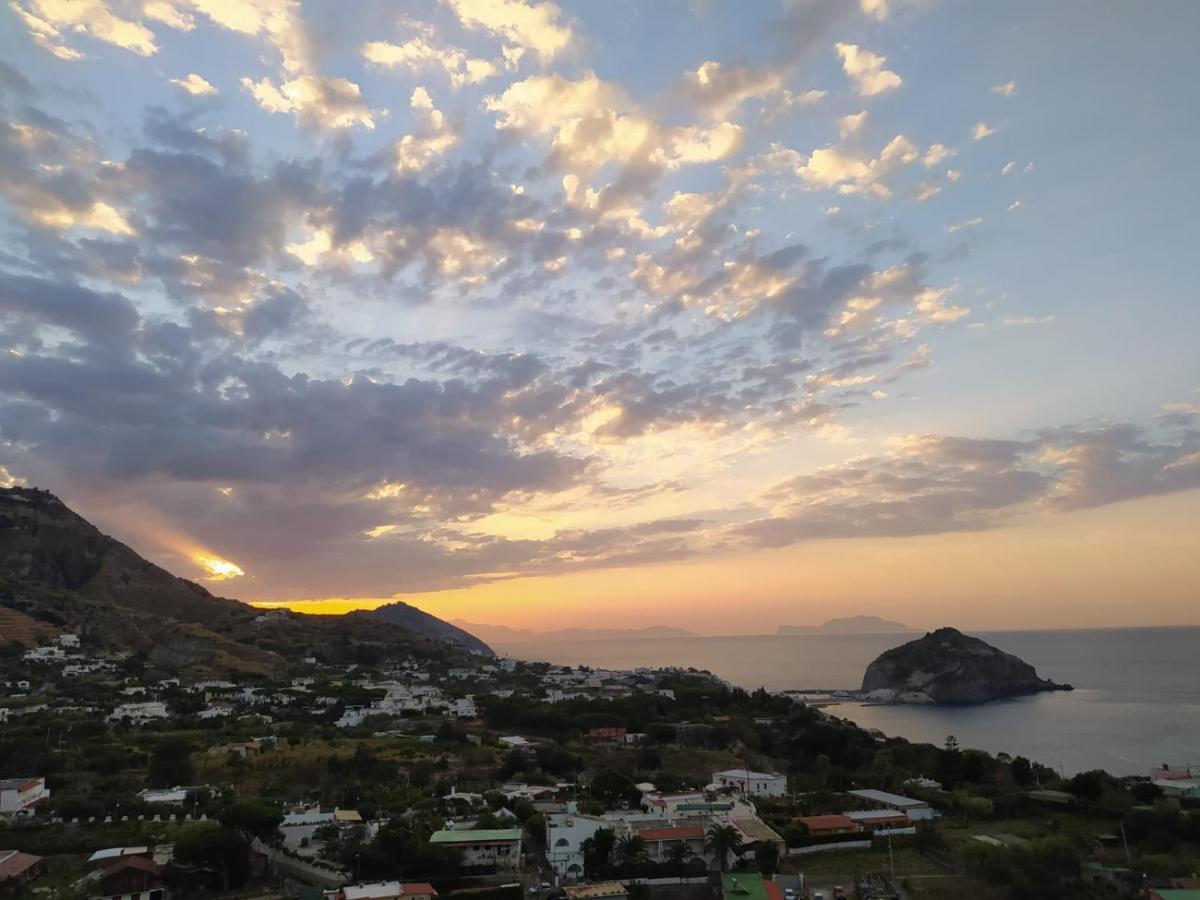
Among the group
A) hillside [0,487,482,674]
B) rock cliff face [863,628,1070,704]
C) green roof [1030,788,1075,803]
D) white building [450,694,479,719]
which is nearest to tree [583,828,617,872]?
green roof [1030,788,1075,803]

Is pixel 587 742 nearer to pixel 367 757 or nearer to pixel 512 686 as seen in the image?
pixel 367 757

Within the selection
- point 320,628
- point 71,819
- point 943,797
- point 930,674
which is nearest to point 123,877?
point 71,819

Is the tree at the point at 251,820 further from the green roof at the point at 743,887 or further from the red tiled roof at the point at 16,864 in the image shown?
the green roof at the point at 743,887

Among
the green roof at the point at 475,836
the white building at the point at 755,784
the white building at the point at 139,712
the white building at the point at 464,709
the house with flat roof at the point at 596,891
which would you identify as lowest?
the house with flat roof at the point at 596,891

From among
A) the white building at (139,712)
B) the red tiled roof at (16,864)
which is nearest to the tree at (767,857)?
the red tiled roof at (16,864)

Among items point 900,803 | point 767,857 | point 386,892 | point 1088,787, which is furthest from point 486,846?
point 1088,787

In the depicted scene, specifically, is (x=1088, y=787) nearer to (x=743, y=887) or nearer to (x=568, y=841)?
(x=743, y=887)

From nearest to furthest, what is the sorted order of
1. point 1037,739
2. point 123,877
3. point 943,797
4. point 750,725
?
point 123,877, point 943,797, point 750,725, point 1037,739
